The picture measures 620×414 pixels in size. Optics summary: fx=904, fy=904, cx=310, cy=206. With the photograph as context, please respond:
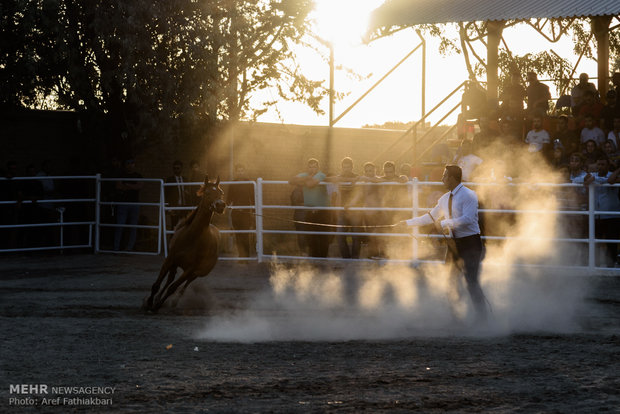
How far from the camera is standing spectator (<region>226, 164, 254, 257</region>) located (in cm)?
1580

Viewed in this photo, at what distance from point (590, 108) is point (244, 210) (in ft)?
21.6

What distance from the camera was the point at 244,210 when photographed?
→ 15.8 meters

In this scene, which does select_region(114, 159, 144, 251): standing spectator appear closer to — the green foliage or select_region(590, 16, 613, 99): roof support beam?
the green foliage

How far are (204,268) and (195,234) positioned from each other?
43 cm

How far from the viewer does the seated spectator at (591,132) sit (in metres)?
15.6

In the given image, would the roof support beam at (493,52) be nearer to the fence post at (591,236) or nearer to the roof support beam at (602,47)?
the roof support beam at (602,47)

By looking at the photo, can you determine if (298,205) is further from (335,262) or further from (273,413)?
(273,413)

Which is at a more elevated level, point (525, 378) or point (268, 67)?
point (268, 67)

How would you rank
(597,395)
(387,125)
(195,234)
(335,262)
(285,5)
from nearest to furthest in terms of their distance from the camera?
(597,395) < (195,234) < (335,262) < (285,5) < (387,125)

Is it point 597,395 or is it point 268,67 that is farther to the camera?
point 268,67

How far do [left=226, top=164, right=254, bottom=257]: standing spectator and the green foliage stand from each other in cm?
237

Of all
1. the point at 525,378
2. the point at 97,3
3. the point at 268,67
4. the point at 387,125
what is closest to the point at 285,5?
the point at 268,67

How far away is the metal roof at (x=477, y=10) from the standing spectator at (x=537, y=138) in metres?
1.88

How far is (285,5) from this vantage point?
18719 mm
